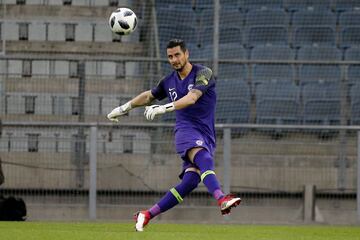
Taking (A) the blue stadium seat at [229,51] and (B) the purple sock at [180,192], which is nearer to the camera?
(B) the purple sock at [180,192]

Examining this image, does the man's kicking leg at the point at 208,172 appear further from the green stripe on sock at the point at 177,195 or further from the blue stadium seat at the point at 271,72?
the blue stadium seat at the point at 271,72

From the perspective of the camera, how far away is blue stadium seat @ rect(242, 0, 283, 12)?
18.6 metres

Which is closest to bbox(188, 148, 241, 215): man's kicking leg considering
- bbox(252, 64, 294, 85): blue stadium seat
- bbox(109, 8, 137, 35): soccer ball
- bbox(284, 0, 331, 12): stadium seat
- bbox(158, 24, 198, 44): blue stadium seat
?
bbox(109, 8, 137, 35): soccer ball

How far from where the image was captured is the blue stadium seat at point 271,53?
1811cm

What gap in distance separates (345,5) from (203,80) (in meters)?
9.82

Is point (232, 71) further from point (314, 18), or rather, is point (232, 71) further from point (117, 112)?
point (117, 112)

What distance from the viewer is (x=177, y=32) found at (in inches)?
715

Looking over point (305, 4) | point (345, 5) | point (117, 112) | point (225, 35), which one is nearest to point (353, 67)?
point (345, 5)

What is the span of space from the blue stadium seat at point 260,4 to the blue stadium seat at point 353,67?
1.69 meters

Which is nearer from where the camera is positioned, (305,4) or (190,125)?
(190,125)

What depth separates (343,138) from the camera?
53.2 ft

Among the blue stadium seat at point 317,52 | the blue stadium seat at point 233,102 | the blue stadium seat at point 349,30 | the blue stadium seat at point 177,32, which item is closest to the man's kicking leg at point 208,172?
the blue stadium seat at point 233,102

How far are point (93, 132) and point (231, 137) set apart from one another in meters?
2.44

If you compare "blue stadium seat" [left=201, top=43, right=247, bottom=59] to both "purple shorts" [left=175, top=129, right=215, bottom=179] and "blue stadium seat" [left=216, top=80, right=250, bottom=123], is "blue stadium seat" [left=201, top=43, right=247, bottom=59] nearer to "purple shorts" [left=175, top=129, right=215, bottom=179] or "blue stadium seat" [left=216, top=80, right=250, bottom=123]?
"blue stadium seat" [left=216, top=80, right=250, bottom=123]
